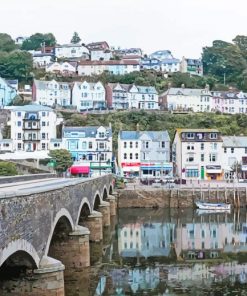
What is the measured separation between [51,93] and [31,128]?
21.0 m

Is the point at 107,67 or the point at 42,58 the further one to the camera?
the point at 42,58

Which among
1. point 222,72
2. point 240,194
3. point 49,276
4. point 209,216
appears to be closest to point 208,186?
point 240,194

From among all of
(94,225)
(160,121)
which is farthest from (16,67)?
(94,225)

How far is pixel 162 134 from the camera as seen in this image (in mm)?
78750

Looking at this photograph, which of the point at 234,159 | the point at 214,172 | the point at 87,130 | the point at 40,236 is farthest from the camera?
the point at 87,130

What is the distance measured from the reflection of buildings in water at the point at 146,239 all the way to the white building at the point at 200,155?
25532mm

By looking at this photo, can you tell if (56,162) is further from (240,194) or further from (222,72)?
(222,72)

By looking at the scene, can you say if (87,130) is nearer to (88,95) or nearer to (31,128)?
(31,128)

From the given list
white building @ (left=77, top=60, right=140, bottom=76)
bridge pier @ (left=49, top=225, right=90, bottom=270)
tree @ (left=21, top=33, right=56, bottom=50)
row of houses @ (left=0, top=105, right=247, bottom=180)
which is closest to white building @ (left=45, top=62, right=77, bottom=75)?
white building @ (left=77, top=60, right=140, bottom=76)

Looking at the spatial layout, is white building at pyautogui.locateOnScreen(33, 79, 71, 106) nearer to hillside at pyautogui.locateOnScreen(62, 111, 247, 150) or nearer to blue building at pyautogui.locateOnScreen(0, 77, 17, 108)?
blue building at pyautogui.locateOnScreen(0, 77, 17, 108)

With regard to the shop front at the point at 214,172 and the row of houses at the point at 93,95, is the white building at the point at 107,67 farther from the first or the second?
the shop front at the point at 214,172

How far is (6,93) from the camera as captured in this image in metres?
102

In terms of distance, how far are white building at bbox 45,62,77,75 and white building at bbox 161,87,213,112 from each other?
80.1 feet

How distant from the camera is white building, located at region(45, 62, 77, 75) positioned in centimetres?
11685
